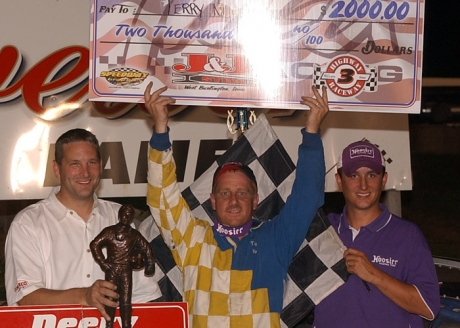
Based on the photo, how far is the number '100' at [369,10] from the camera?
392 cm

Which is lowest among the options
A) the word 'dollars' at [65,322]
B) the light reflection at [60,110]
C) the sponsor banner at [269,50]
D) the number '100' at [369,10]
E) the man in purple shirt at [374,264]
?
the word 'dollars' at [65,322]

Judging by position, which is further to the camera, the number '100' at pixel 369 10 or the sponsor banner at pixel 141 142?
the sponsor banner at pixel 141 142

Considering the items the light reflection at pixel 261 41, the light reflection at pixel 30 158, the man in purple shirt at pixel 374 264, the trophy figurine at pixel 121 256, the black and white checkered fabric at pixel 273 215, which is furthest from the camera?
the light reflection at pixel 30 158

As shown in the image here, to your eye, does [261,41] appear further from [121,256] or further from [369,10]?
[121,256]

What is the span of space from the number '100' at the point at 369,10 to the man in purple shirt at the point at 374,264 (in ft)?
2.16

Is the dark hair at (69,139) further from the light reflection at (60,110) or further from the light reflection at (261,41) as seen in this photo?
the light reflection at (60,110)

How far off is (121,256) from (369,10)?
1.75 metres

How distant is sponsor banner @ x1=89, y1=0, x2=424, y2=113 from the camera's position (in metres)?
3.83

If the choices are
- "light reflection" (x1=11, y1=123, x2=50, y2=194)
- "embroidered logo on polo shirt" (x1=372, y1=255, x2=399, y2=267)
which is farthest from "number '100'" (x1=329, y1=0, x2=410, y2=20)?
"light reflection" (x1=11, y1=123, x2=50, y2=194)

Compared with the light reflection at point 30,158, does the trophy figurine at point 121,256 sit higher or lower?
lower

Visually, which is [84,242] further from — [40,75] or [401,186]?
[401,186]

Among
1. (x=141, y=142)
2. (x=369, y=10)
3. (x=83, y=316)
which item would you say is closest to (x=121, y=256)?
(x=83, y=316)

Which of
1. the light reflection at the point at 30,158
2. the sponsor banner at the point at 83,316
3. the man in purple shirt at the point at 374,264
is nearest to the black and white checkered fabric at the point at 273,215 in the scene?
the man in purple shirt at the point at 374,264

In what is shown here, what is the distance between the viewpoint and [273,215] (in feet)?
13.4
